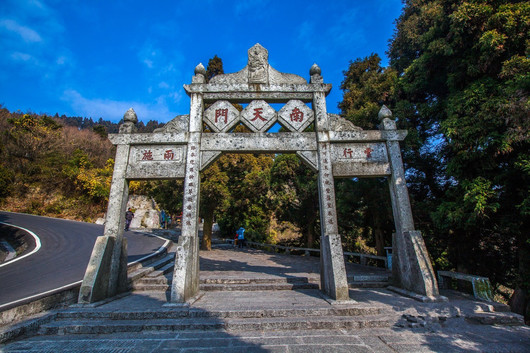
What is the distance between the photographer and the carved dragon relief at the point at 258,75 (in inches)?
243

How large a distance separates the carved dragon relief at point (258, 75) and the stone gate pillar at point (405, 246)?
105 inches

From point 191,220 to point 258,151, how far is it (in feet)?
6.91

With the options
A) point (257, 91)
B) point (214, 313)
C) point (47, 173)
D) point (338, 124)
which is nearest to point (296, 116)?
point (338, 124)

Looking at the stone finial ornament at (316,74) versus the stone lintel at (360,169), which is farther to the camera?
the stone finial ornament at (316,74)

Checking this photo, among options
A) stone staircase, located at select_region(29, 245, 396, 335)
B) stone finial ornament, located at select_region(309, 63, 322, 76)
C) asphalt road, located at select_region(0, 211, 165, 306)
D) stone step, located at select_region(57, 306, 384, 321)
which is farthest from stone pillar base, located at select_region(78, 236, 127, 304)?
stone finial ornament, located at select_region(309, 63, 322, 76)

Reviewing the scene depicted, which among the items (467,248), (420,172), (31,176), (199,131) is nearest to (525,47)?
(420,172)

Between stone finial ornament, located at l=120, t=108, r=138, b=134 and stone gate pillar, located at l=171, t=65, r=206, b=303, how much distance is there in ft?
4.70

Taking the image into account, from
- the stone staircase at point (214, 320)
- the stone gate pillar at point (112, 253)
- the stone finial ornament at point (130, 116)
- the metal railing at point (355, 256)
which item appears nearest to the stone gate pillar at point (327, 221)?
the stone staircase at point (214, 320)

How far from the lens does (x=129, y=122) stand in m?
5.97

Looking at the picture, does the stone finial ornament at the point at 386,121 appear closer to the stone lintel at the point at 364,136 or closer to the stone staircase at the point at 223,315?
the stone lintel at the point at 364,136

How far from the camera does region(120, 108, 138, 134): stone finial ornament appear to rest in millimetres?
5848

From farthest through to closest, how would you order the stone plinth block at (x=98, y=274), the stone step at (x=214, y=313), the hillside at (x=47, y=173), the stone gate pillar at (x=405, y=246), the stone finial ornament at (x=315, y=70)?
the hillside at (x=47, y=173)
the stone finial ornament at (x=315, y=70)
the stone gate pillar at (x=405, y=246)
the stone plinth block at (x=98, y=274)
the stone step at (x=214, y=313)

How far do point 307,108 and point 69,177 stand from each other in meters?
28.3

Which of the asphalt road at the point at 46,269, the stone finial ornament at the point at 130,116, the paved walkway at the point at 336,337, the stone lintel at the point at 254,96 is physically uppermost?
the stone lintel at the point at 254,96
